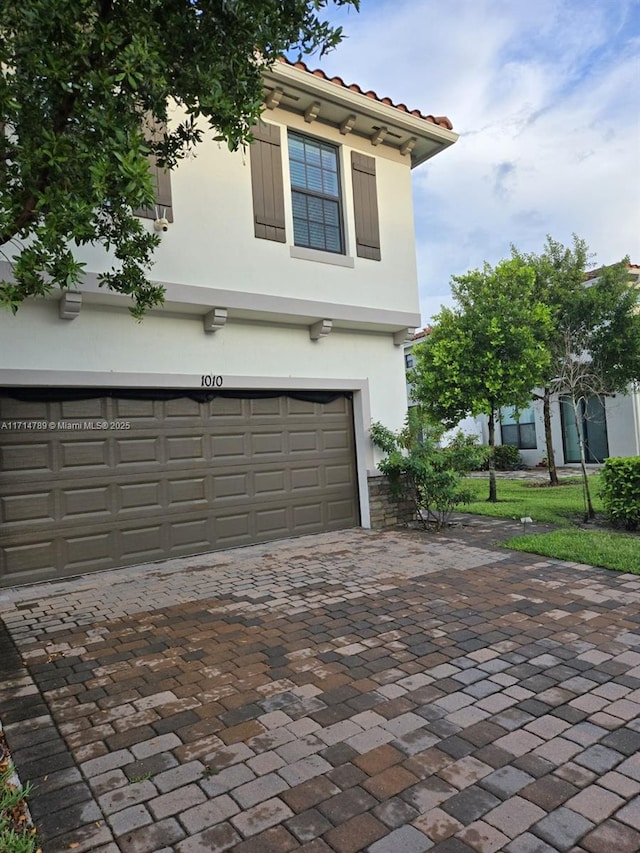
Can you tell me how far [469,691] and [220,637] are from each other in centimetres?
198

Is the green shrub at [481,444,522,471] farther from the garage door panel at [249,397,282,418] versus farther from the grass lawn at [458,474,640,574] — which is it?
the garage door panel at [249,397,282,418]

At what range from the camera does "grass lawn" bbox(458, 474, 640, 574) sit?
20.7 ft

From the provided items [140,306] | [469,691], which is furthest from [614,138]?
[469,691]

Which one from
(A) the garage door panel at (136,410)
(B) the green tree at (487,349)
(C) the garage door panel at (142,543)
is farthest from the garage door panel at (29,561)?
(B) the green tree at (487,349)

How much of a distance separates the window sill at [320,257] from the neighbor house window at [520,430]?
12637 millimetres

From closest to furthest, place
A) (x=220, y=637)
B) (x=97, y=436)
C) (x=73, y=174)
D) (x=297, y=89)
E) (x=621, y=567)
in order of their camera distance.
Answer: (x=73, y=174) < (x=220, y=637) < (x=621, y=567) < (x=97, y=436) < (x=297, y=89)

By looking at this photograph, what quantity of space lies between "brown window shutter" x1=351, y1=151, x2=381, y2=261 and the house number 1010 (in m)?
3.07

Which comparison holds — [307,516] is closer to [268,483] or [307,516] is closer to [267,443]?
[268,483]

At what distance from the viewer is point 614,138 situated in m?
10.7

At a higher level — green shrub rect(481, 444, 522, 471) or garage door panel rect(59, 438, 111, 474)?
garage door panel rect(59, 438, 111, 474)

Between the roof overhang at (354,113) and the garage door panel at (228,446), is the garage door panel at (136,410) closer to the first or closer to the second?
the garage door panel at (228,446)

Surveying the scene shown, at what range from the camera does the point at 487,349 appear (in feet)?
35.8

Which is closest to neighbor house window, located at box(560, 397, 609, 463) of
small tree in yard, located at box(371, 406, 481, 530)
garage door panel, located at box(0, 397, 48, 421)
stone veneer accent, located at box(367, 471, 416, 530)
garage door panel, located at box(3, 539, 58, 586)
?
small tree in yard, located at box(371, 406, 481, 530)

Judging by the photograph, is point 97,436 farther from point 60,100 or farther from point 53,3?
point 53,3
